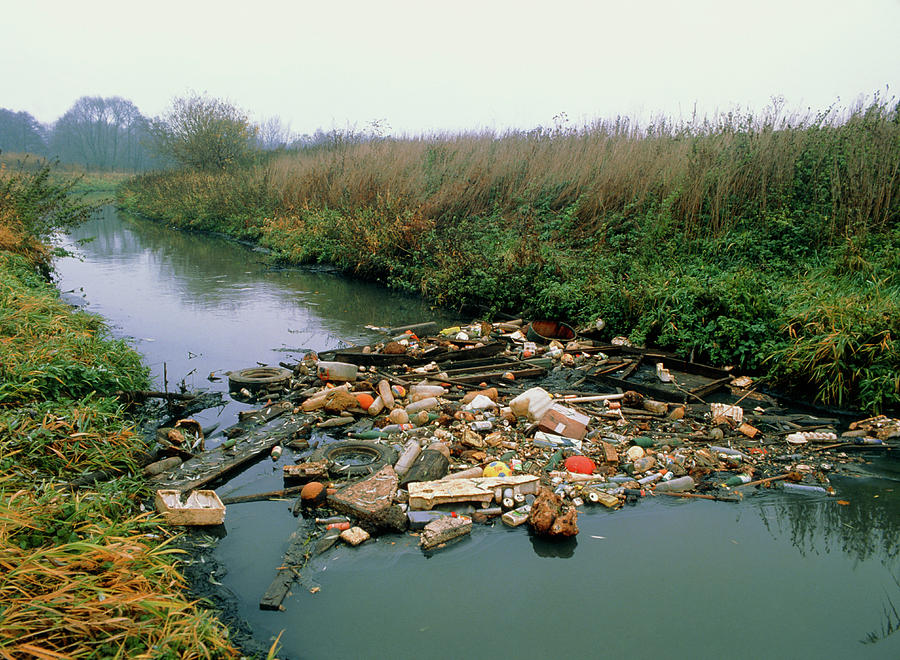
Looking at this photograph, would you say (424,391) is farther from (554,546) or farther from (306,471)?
(554,546)

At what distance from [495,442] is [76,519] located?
9.40 ft

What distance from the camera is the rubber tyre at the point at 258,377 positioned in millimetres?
5656

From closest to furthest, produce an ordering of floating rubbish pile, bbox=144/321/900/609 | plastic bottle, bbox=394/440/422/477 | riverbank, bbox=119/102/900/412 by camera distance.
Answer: floating rubbish pile, bbox=144/321/900/609 < plastic bottle, bbox=394/440/422/477 < riverbank, bbox=119/102/900/412

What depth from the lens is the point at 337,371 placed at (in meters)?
5.73

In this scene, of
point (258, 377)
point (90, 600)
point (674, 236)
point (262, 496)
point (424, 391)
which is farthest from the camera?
point (674, 236)

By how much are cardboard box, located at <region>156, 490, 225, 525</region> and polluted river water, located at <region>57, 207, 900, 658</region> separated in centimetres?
14

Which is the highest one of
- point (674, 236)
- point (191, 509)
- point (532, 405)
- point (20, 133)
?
point (20, 133)

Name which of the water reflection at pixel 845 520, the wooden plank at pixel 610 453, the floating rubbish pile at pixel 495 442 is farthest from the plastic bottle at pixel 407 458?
the water reflection at pixel 845 520

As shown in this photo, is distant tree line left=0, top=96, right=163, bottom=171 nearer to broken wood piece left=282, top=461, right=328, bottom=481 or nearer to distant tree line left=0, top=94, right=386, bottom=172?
distant tree line left=0, top=94, right=386, bottom=172

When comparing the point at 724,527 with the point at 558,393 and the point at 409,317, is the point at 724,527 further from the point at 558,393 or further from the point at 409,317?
the point at 409,317

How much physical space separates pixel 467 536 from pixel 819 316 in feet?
15.3

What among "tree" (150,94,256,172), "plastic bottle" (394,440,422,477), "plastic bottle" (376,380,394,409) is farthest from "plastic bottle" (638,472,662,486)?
"tree" (150,94,256,172)

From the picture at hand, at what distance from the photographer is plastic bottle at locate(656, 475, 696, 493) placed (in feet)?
12.9

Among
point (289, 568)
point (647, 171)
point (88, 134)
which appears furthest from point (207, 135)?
point (88, 134)
